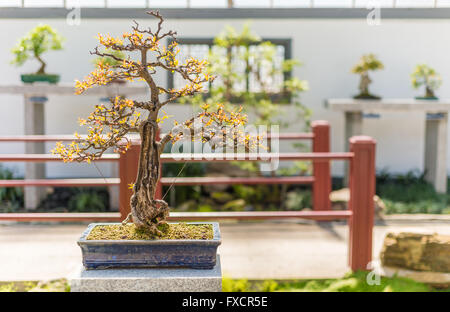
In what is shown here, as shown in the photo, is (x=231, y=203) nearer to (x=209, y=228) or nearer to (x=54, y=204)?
(x=54, y=204)

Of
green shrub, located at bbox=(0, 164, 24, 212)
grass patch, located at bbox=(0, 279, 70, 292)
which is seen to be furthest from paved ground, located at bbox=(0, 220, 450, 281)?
green shrub, located at bbox=(0, 164, 24, 212)

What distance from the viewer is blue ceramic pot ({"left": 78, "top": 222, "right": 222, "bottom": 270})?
109 inches

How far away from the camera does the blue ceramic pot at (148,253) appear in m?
2.77

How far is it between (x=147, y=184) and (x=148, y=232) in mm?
240

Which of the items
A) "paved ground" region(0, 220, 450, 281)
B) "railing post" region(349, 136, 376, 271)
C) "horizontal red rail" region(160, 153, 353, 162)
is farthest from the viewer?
"paved ground" region(0, 220, 450, 281)

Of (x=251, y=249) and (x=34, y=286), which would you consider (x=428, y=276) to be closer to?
(x=251, y=249)

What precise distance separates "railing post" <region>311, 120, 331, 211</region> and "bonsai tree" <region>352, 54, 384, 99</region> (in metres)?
2.13

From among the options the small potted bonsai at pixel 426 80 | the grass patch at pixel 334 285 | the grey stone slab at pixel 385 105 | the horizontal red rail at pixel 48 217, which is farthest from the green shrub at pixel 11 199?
the small potted bonsai at pixel 426 80

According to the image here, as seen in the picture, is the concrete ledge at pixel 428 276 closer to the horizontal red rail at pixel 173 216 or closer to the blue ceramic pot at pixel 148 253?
the horizontal red rail at pixel 173 216

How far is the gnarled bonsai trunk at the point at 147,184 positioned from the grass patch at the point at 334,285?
111 centimetres

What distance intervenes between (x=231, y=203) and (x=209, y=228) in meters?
4.21

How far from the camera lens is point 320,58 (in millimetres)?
8633

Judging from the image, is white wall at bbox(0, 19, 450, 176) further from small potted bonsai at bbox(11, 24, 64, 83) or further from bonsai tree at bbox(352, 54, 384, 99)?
small potted bonsai at bbox(11, 24, 64, 83)

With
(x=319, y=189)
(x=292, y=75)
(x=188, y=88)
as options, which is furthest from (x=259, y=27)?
(x=188, y=88)
